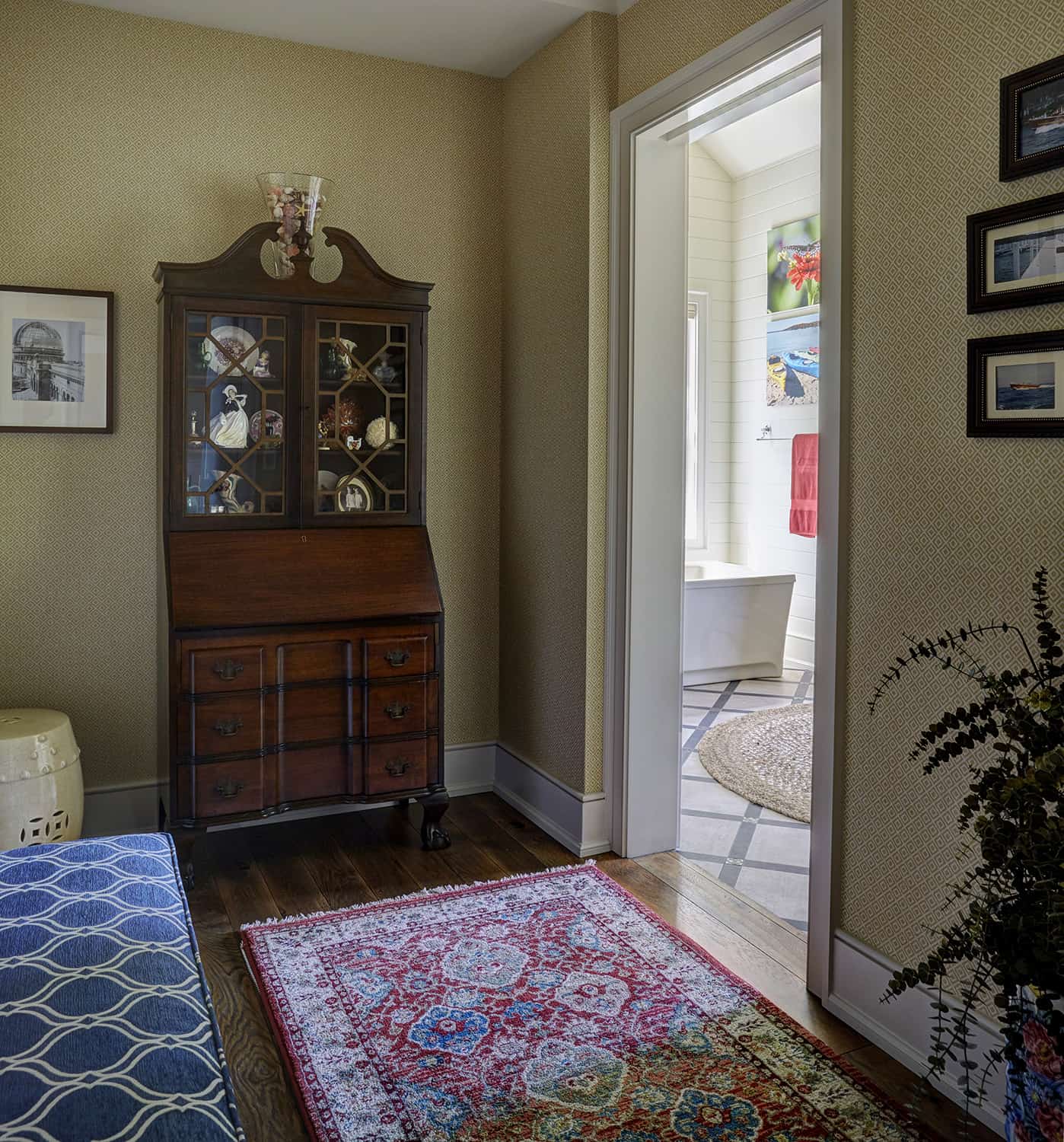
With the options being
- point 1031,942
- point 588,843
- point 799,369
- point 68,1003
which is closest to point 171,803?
point 588,843

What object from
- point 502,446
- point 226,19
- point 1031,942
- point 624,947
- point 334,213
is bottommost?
point 624,947

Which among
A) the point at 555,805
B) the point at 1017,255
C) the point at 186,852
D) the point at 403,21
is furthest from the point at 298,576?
the point at 1017,255

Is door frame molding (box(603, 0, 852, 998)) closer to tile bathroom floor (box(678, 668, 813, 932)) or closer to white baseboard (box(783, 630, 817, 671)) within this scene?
tile bathroom floor (box(678, 668, 813, 932))

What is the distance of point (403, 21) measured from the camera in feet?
11.3

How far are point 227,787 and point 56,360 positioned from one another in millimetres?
1486

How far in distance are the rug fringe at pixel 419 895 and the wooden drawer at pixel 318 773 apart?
411 millimetres

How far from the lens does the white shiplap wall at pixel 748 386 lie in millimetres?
6305

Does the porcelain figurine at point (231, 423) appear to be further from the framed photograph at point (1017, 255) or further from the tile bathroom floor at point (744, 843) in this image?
the framed photograph at point (1017, 255)

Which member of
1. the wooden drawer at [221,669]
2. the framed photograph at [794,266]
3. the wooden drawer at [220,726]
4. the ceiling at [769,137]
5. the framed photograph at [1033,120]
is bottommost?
the wooden drawer at [220,726]

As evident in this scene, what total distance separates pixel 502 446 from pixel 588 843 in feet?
5.08

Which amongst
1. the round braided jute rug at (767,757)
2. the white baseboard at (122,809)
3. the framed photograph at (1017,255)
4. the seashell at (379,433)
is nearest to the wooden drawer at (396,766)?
the white baseboard at (122,809)

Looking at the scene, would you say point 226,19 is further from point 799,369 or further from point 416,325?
point 799,369

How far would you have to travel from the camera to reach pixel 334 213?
3.76 m

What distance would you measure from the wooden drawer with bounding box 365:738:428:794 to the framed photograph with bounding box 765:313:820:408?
375 centimetres
